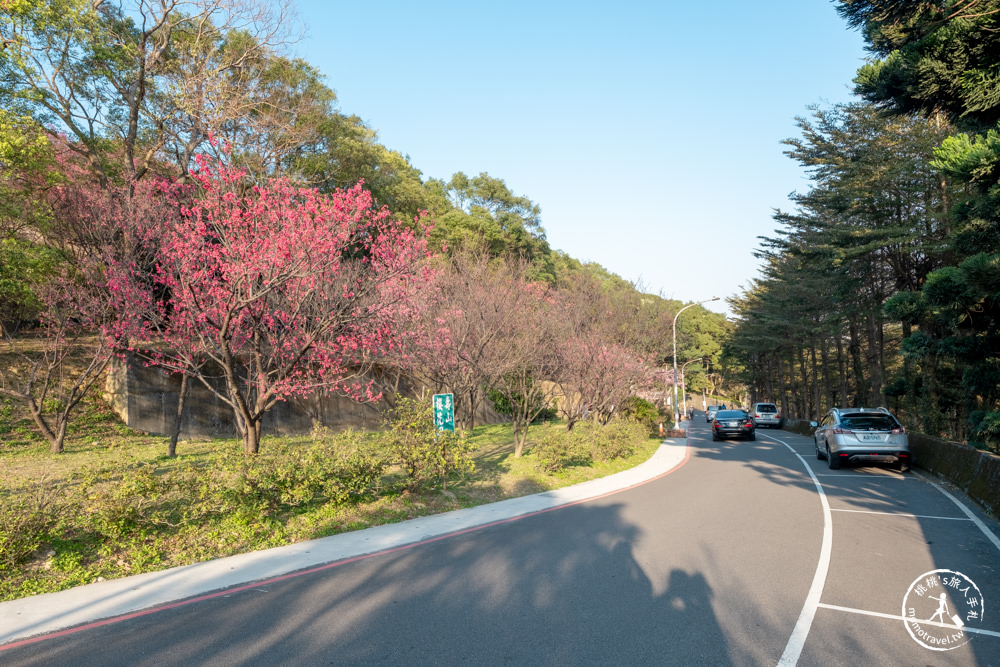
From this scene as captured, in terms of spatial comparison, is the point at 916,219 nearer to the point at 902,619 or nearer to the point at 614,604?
the point at 902,619

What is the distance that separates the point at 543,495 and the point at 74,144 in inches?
736

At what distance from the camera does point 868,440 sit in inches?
611

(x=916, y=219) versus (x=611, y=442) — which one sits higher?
(x=916, y=219)

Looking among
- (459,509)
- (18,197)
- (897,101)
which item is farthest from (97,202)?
(897,101)

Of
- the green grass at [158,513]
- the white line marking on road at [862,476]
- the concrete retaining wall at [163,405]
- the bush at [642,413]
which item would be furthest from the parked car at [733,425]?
the green grass at [158,513]

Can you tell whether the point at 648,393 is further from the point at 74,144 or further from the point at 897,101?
the point at 74,144

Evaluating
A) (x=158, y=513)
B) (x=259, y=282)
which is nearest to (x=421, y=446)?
(x=158, y=513)

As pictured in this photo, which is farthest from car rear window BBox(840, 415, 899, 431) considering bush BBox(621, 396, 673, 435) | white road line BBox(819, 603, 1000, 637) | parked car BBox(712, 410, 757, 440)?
parked car BBox(712, 410, 757, 440)

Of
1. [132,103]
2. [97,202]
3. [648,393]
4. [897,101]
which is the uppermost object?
[132,103]

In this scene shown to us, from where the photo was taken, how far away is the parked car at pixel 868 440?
1527 cm

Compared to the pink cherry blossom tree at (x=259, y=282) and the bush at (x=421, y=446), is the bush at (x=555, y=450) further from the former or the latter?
the pink cherry blossom tree at (x=259, y=282)

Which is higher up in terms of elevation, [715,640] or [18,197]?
[18,197]

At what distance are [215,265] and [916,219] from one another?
23664 mm

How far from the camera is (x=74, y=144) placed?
19.0m
